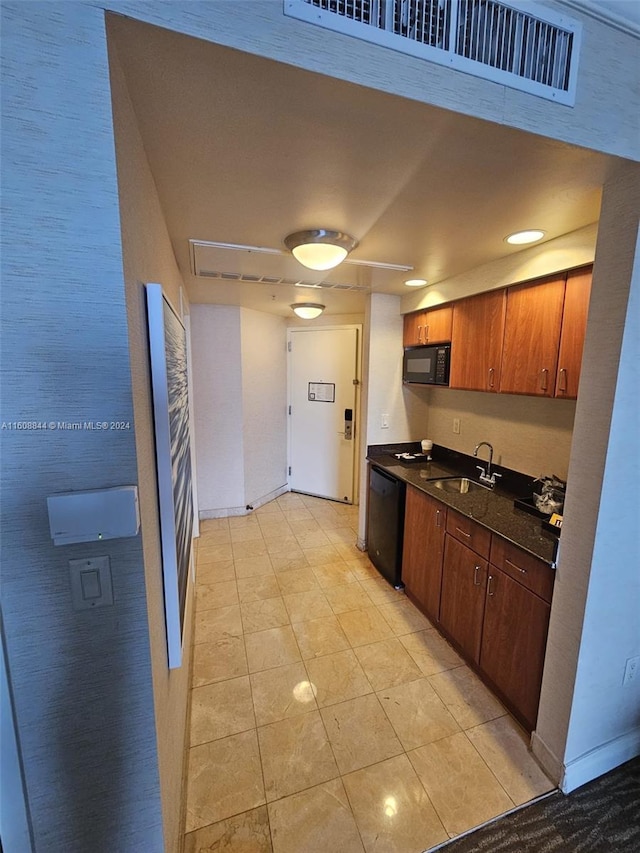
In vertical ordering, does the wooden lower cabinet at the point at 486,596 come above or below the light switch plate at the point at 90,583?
below

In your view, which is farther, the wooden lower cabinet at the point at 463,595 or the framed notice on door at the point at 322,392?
the framed notice on door at the point at 322,392

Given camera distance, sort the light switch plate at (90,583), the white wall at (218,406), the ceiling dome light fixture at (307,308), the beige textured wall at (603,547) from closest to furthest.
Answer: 1. the light switch plate at (90,583)
2. the beige textured wall at (603,547)
3. the ceiling dome light fixture at (307,308)
4. the white wall at (218,406)

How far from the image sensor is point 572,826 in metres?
1.31

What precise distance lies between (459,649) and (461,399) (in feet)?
5.73

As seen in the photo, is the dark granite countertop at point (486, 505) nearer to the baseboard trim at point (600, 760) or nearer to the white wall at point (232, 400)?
the baseboard trim at point (600, 760)

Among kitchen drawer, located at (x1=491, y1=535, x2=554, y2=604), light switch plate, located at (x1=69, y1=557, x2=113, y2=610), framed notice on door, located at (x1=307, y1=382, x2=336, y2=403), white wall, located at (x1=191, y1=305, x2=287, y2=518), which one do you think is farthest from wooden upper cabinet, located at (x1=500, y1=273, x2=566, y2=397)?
white wall, located at (x1=191, y1=305, x2=287, y2=518)

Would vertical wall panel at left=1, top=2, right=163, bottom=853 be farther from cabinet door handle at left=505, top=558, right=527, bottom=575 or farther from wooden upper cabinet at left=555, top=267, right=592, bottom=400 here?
wooden upper cabinet at left=555, top=267, right=592, bottom=400

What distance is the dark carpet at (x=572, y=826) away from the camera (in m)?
1.24

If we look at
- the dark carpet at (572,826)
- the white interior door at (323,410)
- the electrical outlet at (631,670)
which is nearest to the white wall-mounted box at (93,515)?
the dark carpet at (572,826)

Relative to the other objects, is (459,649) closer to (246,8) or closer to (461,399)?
(461,399)

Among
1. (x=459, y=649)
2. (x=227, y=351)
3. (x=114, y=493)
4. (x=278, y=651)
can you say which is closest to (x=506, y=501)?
(x=459, y=649)

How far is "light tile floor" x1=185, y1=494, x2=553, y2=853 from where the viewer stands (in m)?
1.30

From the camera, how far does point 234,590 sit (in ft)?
8.70

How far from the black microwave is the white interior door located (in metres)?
1.18
